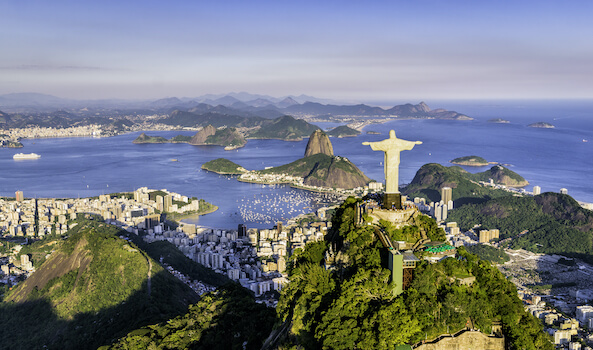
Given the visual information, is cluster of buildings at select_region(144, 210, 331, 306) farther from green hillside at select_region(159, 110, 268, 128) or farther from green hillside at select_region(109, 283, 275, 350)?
green hillside at select_region(159, 110, 268, 128)

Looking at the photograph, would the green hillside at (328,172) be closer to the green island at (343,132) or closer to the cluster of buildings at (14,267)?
the cluster of buildings at (14,267)

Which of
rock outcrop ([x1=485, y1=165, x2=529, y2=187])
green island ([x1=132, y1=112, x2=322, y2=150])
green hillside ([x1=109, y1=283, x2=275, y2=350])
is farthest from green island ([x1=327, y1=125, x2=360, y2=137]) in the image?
green hillside ([x1=109, y1=283, x2=275, y2=350])

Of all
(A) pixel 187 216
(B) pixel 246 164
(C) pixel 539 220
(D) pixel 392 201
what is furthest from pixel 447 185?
(D) pixel 392 201

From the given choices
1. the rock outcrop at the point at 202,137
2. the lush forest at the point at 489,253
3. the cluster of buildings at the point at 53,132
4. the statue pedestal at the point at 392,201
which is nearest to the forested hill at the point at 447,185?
the lush forest at the point at 489,253

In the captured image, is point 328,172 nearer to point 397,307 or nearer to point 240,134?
point 397,307

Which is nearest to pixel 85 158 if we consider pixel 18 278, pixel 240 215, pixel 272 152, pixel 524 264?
pixel 272 152

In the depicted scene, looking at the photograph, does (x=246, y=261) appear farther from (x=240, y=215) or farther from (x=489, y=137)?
(x=489, y=137)
